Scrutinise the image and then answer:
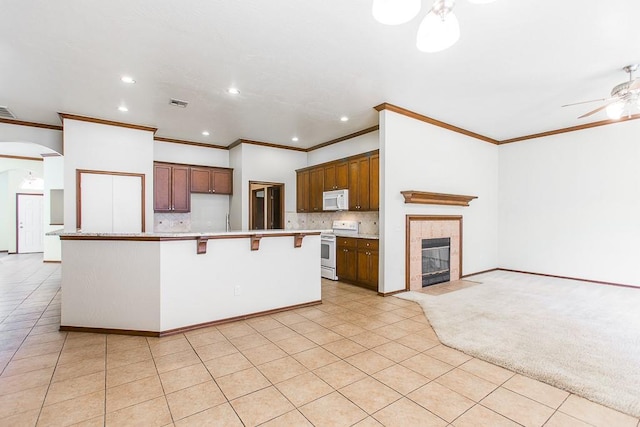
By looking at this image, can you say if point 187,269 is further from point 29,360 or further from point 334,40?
point 334,40

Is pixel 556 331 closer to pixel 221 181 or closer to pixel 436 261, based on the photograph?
pixel 436 261

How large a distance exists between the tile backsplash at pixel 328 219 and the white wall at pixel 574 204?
339 cm

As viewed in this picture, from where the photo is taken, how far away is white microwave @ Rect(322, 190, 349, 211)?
6.05m

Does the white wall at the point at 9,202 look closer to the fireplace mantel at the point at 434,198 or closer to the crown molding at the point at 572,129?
the fireplace mantel at the point at 434,198

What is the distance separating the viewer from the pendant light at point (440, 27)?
1568mm

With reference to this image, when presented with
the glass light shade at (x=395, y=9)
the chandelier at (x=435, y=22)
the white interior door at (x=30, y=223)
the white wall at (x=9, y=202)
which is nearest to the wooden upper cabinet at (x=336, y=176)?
the chandelier at (x=435, y=22)

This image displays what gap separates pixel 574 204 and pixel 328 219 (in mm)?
4996

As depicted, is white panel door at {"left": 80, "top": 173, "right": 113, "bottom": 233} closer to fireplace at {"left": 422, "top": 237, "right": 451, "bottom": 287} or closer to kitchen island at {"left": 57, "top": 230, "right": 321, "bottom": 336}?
kitchen island at {"left": 57, "top": 230, "right": 321, "bottom": 336}

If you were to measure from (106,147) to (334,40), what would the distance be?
4.73 meters

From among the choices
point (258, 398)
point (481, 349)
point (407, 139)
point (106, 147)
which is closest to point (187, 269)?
point (258, 398)

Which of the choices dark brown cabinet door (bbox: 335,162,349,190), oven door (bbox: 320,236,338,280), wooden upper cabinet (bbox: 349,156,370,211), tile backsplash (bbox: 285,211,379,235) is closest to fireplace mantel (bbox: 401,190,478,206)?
wooden upper cabinet (bbox: 349,156,370,211)

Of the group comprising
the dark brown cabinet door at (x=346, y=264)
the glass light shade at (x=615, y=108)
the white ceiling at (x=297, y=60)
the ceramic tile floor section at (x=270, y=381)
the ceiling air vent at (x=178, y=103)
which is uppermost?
the white ceiling at (x=297, y=60)

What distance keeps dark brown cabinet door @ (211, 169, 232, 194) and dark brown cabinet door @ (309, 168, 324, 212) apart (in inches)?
76.3


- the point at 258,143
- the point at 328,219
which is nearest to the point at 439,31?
the point at 328,219
